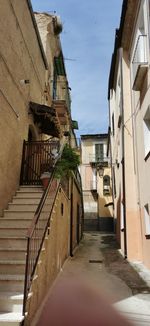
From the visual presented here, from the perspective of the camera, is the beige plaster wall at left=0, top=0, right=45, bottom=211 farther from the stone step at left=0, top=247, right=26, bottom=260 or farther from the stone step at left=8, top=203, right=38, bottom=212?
the stone step at left=0, top=247, right=26, bottom=260

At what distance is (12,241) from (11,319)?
237cm

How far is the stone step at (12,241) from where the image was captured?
6195 mm

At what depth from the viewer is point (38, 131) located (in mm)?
12703

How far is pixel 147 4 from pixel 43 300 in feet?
25.5

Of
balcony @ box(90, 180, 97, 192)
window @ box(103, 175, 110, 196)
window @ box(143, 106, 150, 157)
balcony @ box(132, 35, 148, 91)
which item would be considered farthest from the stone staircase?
balcony @ box(90, 180, 97, 192)

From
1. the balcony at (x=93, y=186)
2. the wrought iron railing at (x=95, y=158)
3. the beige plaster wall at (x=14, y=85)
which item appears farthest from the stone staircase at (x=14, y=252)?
the wrought iron railing at (x=95, y=158)

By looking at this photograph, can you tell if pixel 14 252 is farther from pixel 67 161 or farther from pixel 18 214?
pixel 67 161

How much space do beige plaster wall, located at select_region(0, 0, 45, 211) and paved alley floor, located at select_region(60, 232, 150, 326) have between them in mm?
3021

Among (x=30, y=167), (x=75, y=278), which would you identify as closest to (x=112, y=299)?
(x=75, y=278)

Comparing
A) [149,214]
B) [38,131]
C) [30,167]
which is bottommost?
[149,214]

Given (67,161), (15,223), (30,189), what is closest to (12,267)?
(15,223)

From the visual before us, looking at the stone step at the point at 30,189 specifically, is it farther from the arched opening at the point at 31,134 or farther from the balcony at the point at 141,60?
the balcony at the point at 141,60

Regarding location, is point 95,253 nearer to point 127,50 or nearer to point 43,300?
point 43,300

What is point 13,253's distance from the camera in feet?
19.2
